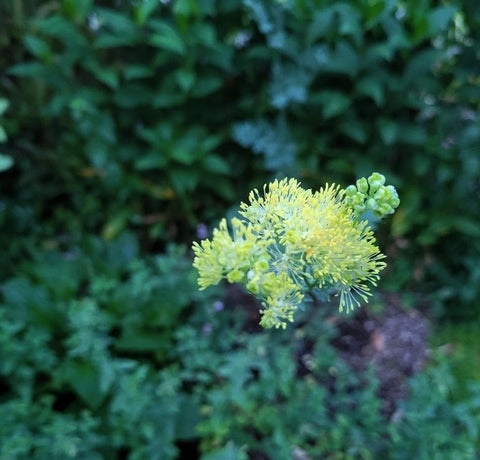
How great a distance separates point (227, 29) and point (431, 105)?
95 centimetres

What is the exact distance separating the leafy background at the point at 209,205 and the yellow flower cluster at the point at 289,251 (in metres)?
1.05

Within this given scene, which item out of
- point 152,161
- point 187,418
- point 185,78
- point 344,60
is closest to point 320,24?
point 344,60

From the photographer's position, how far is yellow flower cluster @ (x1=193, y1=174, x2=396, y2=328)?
0.82 meters

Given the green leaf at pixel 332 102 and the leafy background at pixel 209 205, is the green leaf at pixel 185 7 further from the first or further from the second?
the green leaf at pixel 332 102

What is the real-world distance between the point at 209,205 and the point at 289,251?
6.21 feet

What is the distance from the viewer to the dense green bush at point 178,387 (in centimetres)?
179

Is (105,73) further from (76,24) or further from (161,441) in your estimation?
(161,441)

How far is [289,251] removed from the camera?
0.85m

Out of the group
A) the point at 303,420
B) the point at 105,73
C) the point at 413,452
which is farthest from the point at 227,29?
the point at 413,452

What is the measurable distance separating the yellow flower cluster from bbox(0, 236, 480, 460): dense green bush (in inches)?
41.8

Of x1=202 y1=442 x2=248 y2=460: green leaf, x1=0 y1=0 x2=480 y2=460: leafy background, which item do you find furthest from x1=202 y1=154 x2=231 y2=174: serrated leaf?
x1=202 y1=442 x2=248 y2=460: green leaf

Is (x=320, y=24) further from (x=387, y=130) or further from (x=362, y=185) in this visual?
(x=362, y=185)

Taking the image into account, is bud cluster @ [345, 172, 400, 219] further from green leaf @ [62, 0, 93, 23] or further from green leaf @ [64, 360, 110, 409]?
green leaf @ [62, 0, 93, 23]

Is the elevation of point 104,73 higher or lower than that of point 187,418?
Answer: higher
